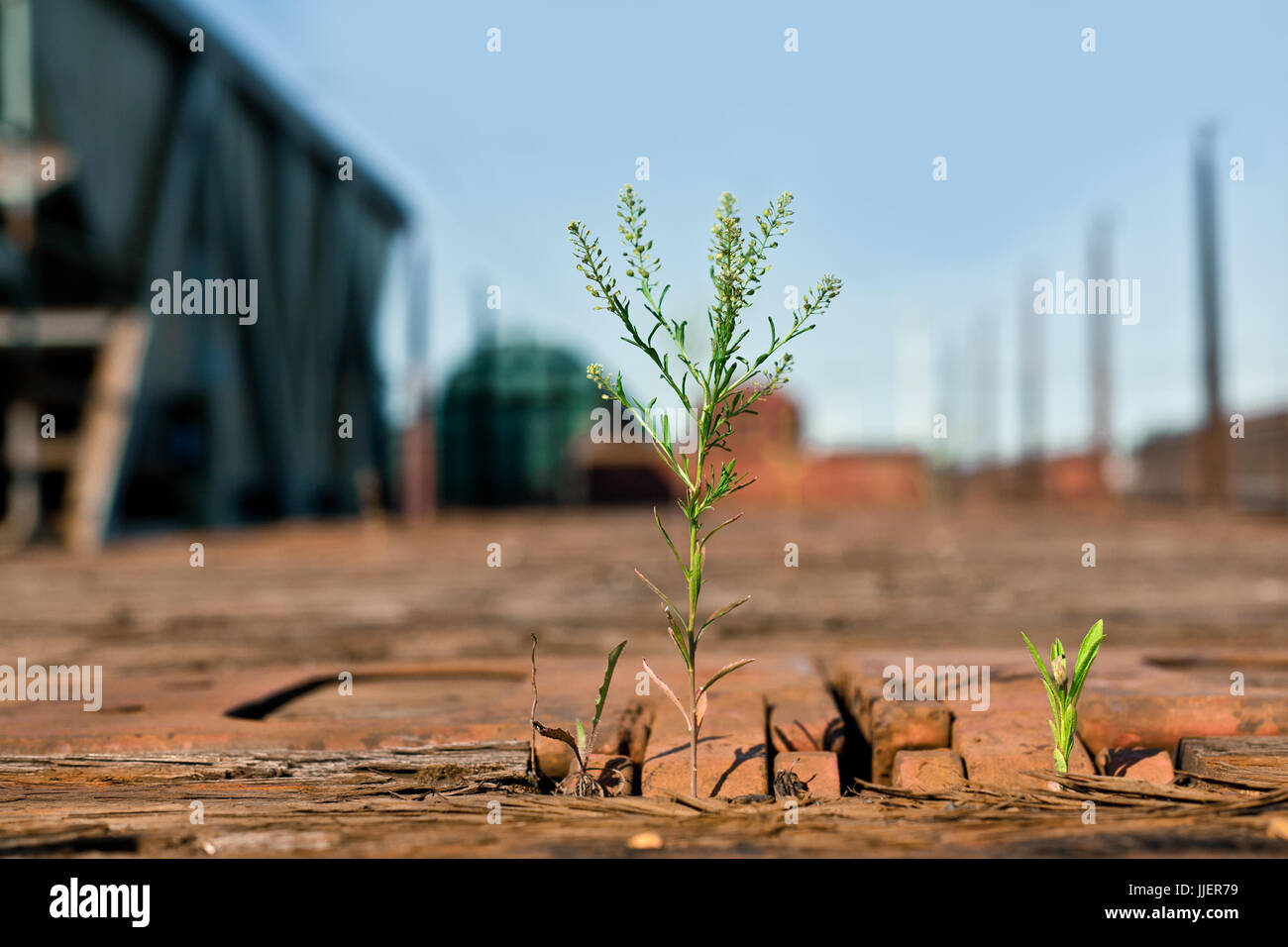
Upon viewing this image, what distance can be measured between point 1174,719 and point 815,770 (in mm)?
701

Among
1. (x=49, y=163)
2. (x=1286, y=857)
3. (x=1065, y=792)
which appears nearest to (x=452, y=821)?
(x=1065, y=792)

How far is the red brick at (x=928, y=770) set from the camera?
1.51m

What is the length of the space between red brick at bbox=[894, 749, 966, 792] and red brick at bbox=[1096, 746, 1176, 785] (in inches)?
9.5

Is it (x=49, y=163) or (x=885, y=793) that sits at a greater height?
(x=49, y=163)

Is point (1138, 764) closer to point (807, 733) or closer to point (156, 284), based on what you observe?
point (807, 733)

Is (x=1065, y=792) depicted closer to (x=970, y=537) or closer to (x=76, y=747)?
(x=76, y=747)

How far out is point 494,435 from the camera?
29.2 metres

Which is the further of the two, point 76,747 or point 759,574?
point 759,574

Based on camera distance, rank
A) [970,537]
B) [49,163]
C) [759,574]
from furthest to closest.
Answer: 1. [49,163]
2. [970,537]
3. [759,574]

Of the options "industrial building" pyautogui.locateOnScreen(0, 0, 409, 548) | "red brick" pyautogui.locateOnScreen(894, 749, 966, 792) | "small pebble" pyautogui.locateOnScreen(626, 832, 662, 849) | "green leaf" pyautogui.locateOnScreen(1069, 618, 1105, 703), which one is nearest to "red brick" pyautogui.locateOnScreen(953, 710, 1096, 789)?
"red brick" pyautogui.locateOnScreen(894, 749, 966, 792)

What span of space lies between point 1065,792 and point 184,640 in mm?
3103

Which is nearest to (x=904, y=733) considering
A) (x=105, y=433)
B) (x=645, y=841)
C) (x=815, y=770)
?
(x=815, y=770)
